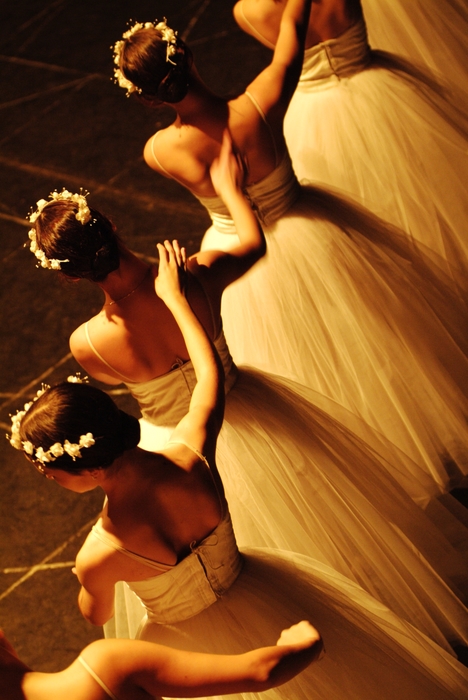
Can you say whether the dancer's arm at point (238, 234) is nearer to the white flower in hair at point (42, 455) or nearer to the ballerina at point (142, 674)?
the white flower in hair at point (42, 455)

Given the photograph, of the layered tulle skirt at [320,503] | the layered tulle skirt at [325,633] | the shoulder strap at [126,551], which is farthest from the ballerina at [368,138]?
the shoulder strap at [126,551]

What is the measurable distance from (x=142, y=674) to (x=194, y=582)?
1.01 feet

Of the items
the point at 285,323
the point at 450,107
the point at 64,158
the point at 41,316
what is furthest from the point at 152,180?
the point at 285,323

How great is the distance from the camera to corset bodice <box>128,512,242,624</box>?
4.82 feet

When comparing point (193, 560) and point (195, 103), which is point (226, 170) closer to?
point (195, 103)

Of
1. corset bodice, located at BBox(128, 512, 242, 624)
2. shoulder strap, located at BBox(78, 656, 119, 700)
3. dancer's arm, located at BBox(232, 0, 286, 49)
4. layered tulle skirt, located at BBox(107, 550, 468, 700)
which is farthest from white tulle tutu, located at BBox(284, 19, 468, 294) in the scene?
A: shoulder strap, located at BBox(78, 656, 119, 700)

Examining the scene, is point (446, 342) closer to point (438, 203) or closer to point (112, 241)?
point (438, 203)

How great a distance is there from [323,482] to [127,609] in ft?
1.79

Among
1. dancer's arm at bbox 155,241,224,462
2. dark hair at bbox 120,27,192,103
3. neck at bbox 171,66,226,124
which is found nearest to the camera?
dancer's arm at bbox 155,241,224,462

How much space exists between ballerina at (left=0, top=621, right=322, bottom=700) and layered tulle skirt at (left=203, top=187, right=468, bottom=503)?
1085mm

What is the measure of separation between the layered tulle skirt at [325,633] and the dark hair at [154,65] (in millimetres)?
1090

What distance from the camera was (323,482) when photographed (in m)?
1.94

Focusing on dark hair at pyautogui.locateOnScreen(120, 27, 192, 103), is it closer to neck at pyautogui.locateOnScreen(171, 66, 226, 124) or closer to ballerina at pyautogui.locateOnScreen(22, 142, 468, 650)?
neck at pyautogui.locateOnScreen(171, 66, 226, 124)

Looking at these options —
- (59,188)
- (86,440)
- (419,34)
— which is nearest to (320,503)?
(86,440)
